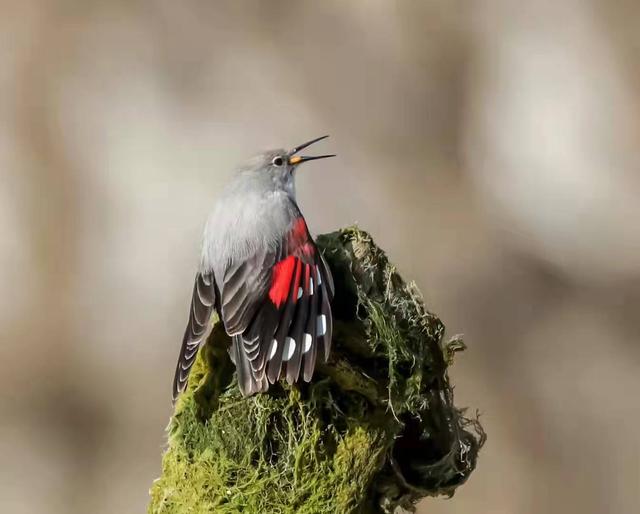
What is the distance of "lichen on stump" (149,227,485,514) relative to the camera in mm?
1510

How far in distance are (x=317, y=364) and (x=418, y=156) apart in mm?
2768

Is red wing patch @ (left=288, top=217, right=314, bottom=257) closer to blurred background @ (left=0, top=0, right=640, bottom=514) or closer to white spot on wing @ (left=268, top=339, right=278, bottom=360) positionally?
white spot on wing @ (left=268, top=339, right=278, bottom=360)

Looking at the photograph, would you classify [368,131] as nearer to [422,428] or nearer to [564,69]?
[564,69]

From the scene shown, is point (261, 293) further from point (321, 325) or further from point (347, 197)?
point (347, 197)

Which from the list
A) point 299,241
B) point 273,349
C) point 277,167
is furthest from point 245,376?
point 277,167

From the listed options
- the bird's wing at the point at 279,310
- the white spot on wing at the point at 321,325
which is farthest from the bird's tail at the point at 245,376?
the white spot on wing at the point at 321,325

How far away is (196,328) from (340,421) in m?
0.32

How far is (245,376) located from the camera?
150 cm

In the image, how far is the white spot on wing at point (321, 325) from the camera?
150 centimetres

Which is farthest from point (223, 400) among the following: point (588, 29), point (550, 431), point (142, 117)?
point (588, 29)

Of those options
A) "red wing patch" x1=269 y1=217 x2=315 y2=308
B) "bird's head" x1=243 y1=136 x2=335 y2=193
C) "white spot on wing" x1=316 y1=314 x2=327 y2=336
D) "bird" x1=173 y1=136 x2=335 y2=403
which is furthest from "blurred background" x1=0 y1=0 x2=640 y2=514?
"white spot on wing" x1=316 y1=314 x2=327 y2=336

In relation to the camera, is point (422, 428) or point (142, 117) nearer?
point (422, 428)

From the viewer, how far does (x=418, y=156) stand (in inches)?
Result: 164

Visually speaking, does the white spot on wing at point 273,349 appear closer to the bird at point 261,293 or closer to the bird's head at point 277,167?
the bird at point 261,293
